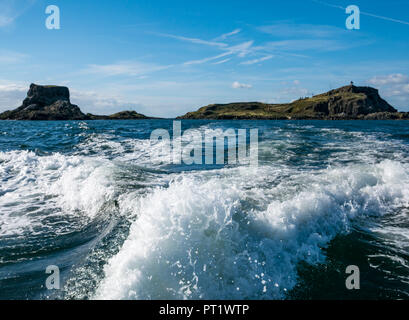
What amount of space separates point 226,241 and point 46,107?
565 feet

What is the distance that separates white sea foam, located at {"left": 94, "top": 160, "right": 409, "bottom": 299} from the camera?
4.08 m

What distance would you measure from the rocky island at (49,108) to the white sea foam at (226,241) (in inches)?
5603

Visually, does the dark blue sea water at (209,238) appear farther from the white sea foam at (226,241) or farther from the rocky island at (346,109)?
the rocky island at (346,109)

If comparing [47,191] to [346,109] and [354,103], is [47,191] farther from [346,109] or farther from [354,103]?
[354,103]

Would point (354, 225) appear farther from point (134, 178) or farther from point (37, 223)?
point (37, 223)

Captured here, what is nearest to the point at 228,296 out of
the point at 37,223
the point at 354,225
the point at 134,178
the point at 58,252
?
the point at 58,252

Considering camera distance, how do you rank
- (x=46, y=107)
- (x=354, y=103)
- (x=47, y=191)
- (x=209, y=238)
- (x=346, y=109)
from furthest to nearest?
(x=46, y=107)
(x=346, y=109)
(x=354, y=103)
(x=47, y=191)
(x=209, y=238)

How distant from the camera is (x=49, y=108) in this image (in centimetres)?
14562

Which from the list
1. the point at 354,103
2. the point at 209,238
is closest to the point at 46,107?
the point at 354,103

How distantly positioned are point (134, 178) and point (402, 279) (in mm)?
8529

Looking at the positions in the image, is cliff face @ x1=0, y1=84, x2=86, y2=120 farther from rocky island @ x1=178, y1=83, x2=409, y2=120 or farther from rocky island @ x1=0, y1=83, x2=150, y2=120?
rocky island @ x1=178, y1=83, x2=409, y2=120

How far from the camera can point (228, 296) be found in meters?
3.98

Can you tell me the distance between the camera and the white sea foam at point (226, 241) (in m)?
4.08
